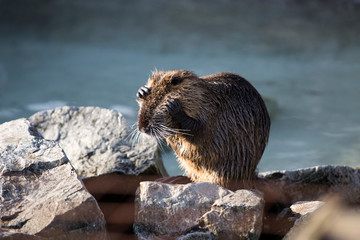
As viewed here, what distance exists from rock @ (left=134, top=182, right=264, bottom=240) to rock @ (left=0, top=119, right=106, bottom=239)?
0.53 ft

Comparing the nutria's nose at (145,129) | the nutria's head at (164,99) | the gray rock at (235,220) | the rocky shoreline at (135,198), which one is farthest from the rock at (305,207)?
the nutria's nose at (145,129)

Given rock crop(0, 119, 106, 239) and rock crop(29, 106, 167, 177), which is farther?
rock crop(29, 106, 167, 177)

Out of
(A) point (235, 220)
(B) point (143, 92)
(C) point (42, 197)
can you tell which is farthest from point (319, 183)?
(C) point (42, 197)

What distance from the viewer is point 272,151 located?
12.8 ft

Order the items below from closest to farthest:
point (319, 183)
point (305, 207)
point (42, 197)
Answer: point (42, 197) → point (305, 207) → point (319, 183)

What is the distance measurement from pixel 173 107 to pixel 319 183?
0.76 meters

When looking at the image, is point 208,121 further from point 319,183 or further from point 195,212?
point 319,183

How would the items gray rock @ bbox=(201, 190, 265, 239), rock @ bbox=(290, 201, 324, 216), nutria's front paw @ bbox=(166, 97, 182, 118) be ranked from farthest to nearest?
nutria's front paw @ bbox=(166, 97, 182, 118)
rock @ bbox=(290, 201, 324, 216)
gray rock @ bbox=(201, 190, 265, 239)

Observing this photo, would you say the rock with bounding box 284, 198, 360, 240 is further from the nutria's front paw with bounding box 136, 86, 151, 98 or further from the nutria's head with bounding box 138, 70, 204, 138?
the nutria's front paw with bounding box 136, 86, 151, 98

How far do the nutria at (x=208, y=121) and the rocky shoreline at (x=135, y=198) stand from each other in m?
0.17

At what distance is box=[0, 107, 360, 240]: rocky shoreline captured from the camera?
5.42 feet

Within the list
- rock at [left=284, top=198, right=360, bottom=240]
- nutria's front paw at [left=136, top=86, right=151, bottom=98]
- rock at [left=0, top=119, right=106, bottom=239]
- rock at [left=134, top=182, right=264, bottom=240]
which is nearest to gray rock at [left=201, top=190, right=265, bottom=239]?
rock at [left=134, top=182, right=264, bottom=240]

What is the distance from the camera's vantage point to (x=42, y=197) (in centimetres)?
170

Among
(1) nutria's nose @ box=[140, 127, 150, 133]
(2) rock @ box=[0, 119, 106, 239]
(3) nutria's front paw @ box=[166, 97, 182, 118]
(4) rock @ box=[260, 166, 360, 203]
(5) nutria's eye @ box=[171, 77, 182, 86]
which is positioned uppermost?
(5) nutria's eye @ box=[171, 77, 182, 86]
